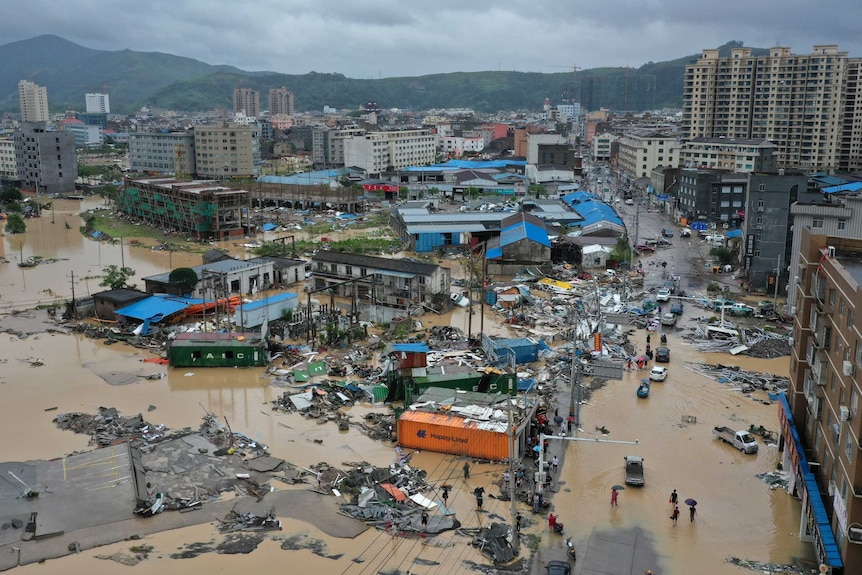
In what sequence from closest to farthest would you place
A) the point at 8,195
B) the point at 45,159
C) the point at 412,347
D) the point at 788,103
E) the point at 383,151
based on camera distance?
the point at 412,347 → the point at 8,195 → the point at 788,103 → the point at 45,159 → the point at 383,151

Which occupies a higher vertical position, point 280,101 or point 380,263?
point 280,101

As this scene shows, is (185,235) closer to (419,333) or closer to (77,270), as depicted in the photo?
(77,270)

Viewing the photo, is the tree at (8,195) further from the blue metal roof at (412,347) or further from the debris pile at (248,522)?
the debris pile at (248,522)

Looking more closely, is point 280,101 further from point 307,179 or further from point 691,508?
point 691,508

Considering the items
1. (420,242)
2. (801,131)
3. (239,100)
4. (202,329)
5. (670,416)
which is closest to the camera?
(670,416)

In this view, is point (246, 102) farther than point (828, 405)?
Yes

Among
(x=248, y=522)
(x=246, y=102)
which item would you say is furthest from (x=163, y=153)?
(x=246, y=102)

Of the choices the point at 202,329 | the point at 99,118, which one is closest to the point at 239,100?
the point at 99,118
